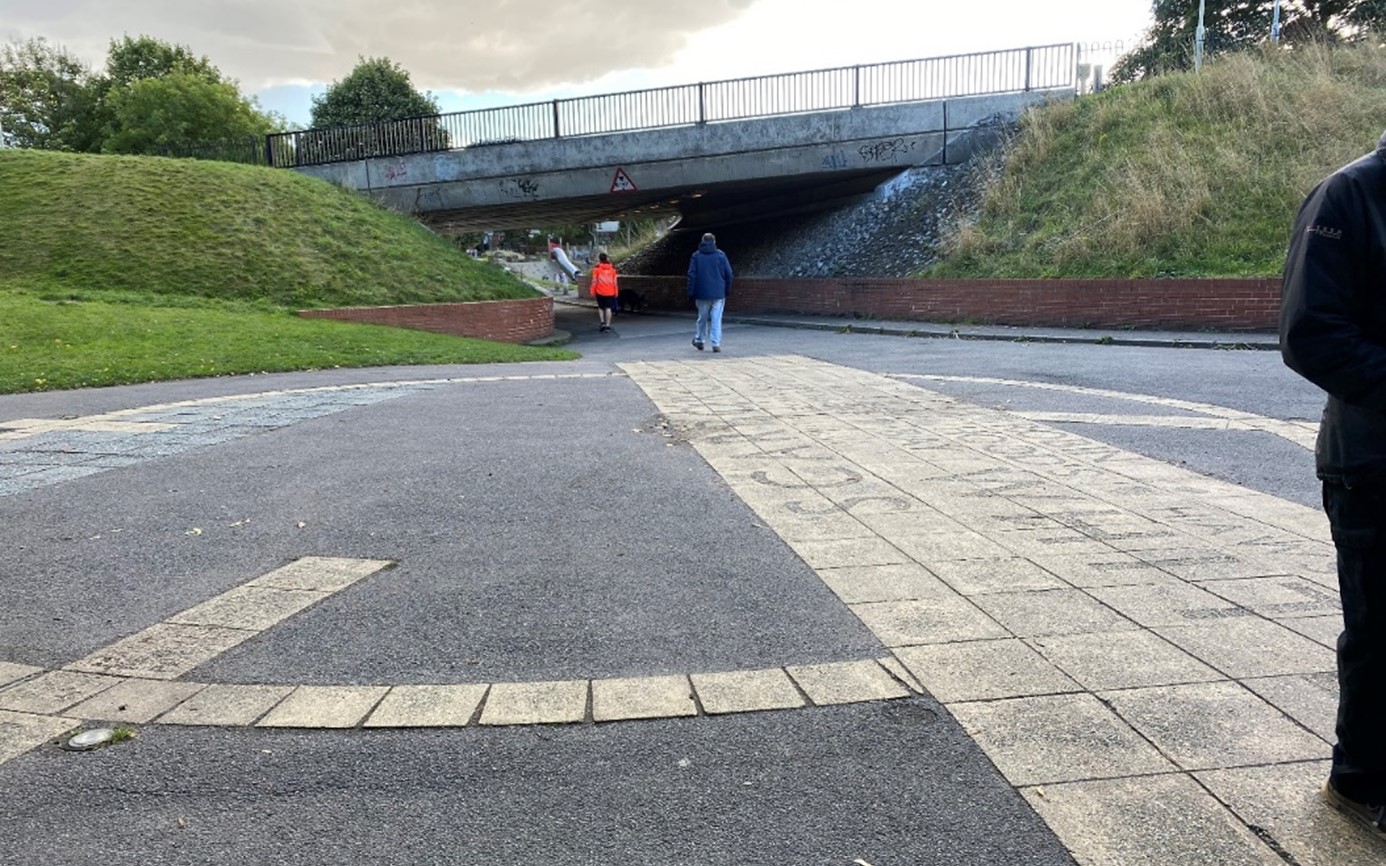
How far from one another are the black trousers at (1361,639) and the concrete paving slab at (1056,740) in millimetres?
487

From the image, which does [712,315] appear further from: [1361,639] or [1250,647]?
[1361,639]

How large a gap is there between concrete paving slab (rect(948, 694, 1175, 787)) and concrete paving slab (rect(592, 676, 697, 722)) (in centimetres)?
96

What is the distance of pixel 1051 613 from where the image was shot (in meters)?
3.96

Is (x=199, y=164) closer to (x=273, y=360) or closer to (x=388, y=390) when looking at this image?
(x=273, y=360)

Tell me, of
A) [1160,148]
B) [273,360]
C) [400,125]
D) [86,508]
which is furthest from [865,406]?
[400,125]

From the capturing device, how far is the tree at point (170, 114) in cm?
4472

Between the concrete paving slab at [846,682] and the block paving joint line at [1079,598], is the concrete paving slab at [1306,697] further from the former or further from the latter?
the concrete paving slab at [846,682]

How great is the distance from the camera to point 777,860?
2.35 metres

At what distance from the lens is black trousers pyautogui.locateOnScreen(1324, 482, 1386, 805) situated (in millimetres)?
2266

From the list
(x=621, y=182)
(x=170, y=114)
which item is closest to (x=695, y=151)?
(x=621, y=182)

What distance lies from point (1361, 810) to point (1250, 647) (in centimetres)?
124

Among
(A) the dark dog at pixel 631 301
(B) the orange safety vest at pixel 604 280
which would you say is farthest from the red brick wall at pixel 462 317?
(A) the dark dog at pixel 631 301

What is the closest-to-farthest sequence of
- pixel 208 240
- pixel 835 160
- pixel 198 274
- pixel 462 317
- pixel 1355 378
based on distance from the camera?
pixel 1355 378 < pixel 198 274 < pixel 462 317 < pixel 208 240 < pixel 835 160

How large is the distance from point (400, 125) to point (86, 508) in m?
22.3
